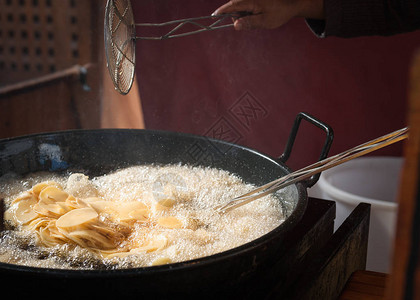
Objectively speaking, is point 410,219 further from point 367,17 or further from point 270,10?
point 367,17

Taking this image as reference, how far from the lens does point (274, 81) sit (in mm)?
2412

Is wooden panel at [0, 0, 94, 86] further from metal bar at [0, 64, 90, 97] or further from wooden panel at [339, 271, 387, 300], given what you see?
wooden panel at [339, 271, 387, 300]

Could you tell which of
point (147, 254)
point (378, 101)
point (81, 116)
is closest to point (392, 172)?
point (378, 101)

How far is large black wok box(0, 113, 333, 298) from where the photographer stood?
77 centimetres

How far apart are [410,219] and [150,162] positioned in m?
1.33

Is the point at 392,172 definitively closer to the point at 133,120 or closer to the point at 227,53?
the point at 227,53

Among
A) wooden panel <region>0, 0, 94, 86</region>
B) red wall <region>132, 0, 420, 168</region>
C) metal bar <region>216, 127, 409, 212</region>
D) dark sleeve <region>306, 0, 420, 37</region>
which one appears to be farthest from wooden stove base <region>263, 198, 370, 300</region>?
wooden panel <region>0, 0, 94, 86</region>

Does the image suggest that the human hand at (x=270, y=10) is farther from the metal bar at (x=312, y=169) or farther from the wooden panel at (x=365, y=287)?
the wooden panel at (x=365, y=287)

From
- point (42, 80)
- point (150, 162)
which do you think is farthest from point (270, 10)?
point (42, 80)

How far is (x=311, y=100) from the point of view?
2.38 metres

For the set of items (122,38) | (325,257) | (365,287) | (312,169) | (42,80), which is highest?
(122,38)

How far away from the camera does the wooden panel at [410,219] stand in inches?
16.1

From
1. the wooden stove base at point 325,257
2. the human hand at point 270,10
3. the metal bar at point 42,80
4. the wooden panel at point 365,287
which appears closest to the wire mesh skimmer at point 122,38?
the human hand at point 270,10

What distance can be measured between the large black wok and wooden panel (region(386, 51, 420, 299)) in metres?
0.42
